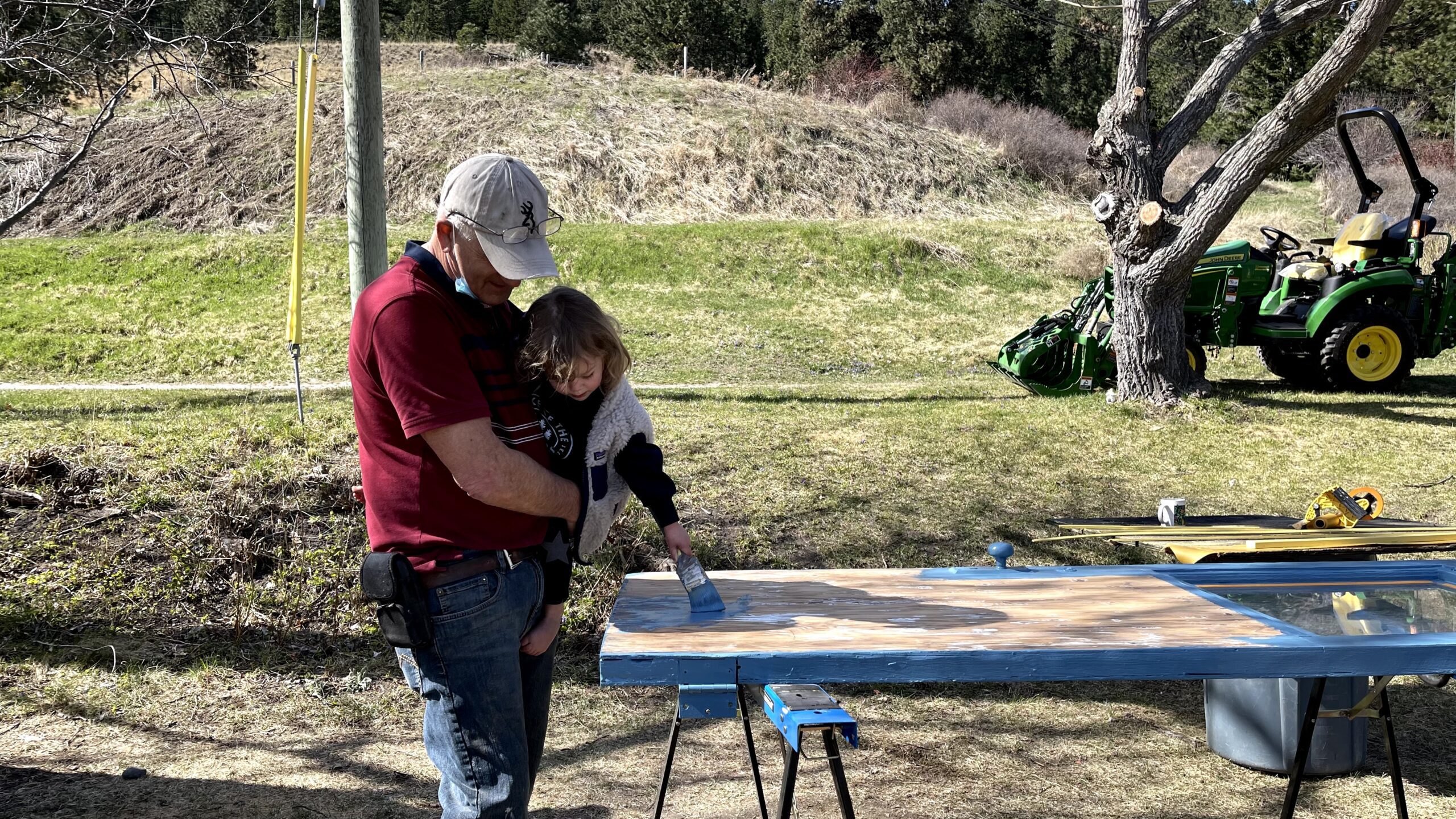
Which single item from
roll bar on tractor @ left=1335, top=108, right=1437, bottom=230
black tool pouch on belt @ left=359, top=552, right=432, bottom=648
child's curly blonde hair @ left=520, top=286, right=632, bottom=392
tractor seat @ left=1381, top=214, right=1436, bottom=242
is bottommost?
black tool pouch on belt @ left=359, top=552, right=432, bottom=648

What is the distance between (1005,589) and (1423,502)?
5479 millimetres

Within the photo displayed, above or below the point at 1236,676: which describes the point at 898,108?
above

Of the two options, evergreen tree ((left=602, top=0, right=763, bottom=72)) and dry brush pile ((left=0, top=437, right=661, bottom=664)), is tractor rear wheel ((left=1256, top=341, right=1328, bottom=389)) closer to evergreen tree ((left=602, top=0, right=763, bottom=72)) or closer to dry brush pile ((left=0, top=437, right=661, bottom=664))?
dry brush pile ((left=0, top=437, right=661, bottom=664))

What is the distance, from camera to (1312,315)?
33.0 feet

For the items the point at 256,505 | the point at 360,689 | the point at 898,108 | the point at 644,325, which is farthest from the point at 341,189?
the point at 360,689

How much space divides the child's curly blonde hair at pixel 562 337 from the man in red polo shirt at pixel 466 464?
0.06 meters

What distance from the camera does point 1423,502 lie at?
23.7ft

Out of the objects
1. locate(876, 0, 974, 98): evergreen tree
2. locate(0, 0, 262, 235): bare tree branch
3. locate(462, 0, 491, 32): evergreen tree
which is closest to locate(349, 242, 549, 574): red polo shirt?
locate(0, 0, 262, 235): bare tree branch

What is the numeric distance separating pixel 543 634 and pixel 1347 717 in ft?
7.56

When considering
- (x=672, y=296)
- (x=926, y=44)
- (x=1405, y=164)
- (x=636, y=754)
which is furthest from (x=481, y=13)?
(x=636, y=754)

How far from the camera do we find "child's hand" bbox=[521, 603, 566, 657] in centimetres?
244

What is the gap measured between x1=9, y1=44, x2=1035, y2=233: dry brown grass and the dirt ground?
52.2 feet

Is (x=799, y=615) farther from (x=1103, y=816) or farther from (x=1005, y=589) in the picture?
(x=1103, y=816)

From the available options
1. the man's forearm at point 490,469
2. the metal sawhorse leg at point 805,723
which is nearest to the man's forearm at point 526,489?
the man's forearm at point 490,469
